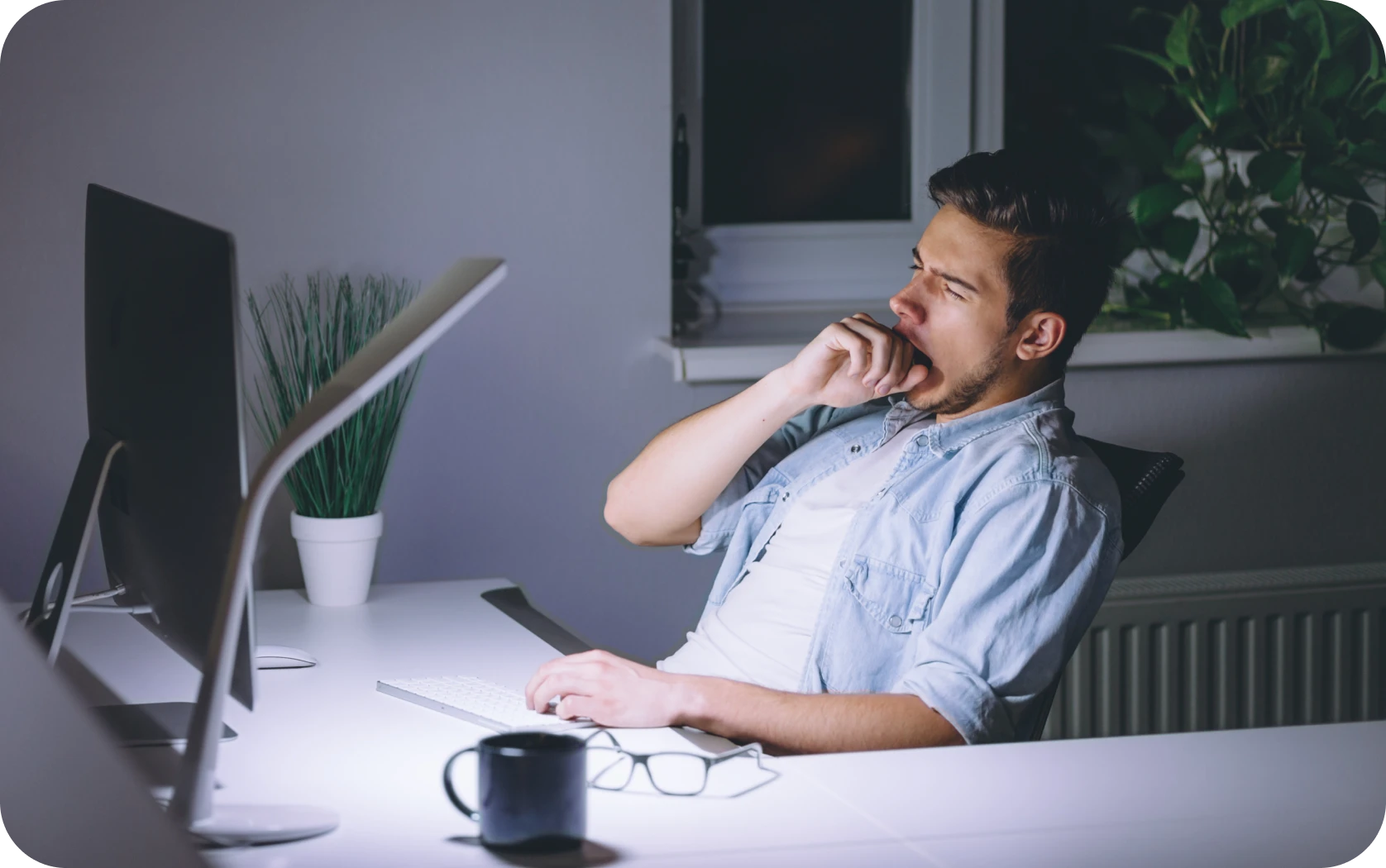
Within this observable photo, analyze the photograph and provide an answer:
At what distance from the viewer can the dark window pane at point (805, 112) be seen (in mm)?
2680

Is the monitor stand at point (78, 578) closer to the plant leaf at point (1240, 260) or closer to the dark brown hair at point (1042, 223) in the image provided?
the dark brown hair at point (1042, 223)

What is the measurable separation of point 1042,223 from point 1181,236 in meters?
1.04

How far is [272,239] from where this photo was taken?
2271 mm

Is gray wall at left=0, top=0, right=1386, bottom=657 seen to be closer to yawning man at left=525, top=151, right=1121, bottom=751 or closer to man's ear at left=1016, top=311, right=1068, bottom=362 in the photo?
yawning man at left=525, top=151, right=1121, bottom=751

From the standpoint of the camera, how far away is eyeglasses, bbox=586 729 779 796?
1242 millimetres

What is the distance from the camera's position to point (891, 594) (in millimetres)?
1611

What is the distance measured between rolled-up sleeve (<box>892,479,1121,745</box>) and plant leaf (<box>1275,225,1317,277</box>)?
128 centimetres

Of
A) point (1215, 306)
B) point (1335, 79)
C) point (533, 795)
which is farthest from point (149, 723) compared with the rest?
point (1335, 79)

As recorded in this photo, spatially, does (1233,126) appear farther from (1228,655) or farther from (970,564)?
(970,564)

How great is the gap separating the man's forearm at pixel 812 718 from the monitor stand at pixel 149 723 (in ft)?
1.49

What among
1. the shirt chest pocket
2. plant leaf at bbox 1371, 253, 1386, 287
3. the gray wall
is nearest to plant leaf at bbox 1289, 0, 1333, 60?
plant leaf at bbox 1371, 253, 1386, 287

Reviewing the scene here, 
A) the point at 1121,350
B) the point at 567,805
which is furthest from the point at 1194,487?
the point at 567,805

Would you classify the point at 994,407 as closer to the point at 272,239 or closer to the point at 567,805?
the point at 567,805

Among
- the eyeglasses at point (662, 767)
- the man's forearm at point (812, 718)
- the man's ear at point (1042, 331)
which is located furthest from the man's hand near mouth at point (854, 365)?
the eyeglasses at point (662, 767)
